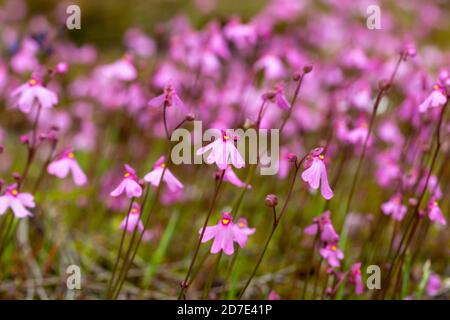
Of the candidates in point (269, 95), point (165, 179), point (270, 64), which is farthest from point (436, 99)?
point (270, 64)

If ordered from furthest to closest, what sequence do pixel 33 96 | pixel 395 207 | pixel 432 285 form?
pixel 432 285
pixel 395 207
pixel 33 96

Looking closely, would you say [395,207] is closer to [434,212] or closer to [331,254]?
[434,212]

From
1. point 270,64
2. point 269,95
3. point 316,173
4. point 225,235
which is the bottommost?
point 225,235

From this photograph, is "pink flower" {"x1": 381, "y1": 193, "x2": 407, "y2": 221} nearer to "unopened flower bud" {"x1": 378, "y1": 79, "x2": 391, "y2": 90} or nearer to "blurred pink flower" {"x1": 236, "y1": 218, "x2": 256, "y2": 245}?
"unopened flower bud" {"x1": 378, "y1": 79, "x2": 391, "y2": 90}

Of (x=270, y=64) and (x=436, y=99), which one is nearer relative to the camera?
(x=436, y=99)

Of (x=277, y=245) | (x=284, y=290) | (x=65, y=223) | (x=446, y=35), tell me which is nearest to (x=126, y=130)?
(x=65, y=223)

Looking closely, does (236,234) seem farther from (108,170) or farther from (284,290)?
(108,170)

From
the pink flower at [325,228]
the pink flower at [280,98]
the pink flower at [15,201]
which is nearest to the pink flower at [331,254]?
the pink flower at [325,228]
